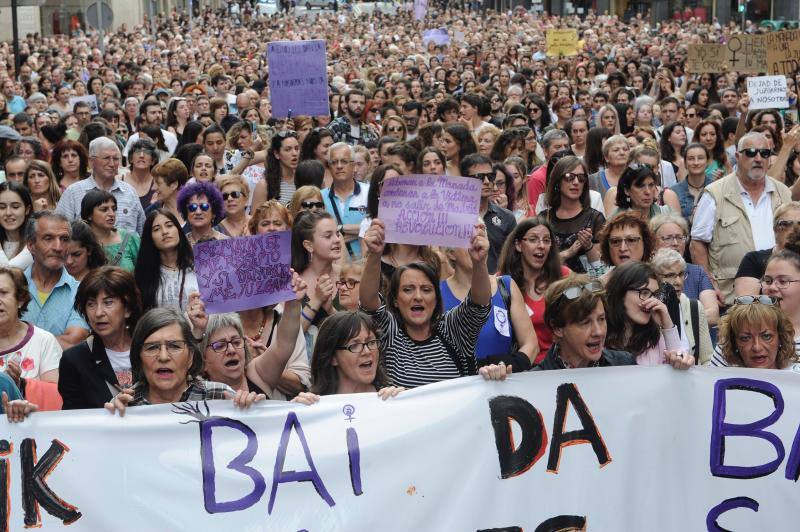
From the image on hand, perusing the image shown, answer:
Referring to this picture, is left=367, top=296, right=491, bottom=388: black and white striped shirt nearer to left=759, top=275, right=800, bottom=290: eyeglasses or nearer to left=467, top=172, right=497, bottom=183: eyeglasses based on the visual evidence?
left=759, top=275, right=800, bottom=290: eyeglasses

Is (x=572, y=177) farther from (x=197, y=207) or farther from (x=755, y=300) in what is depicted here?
(x=755, y=300)

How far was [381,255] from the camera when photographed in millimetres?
6129

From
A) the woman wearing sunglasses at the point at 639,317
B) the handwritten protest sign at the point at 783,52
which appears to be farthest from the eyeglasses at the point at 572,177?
the handwritten protest sign at the point at 783,52

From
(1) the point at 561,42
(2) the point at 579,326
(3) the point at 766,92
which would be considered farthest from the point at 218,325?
(1) the point at 561,42

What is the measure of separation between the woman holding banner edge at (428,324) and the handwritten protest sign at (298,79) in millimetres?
6363

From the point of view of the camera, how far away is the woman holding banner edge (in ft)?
18.0

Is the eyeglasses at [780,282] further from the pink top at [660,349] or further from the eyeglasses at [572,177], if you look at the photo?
the eyeglasses at [572,177]

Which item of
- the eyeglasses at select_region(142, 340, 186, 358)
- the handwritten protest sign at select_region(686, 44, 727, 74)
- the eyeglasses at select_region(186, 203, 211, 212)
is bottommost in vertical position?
the eyeglasses at select_region(142, 340, 186, 358)

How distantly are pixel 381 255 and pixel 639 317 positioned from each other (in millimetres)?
1258

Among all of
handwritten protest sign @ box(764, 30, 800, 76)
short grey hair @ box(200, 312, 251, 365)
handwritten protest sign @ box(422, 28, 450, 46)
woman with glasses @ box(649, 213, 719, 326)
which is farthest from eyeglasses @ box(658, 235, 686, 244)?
handwritten protest sign @ box(422, 28, 450, 46)

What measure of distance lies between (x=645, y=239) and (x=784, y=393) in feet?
6.13

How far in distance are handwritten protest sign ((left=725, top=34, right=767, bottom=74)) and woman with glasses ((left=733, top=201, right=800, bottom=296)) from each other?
29.6 ft

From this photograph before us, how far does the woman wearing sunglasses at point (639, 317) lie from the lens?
5512 millimetres

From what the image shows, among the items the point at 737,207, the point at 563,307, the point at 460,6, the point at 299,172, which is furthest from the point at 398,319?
the point at 460,6
